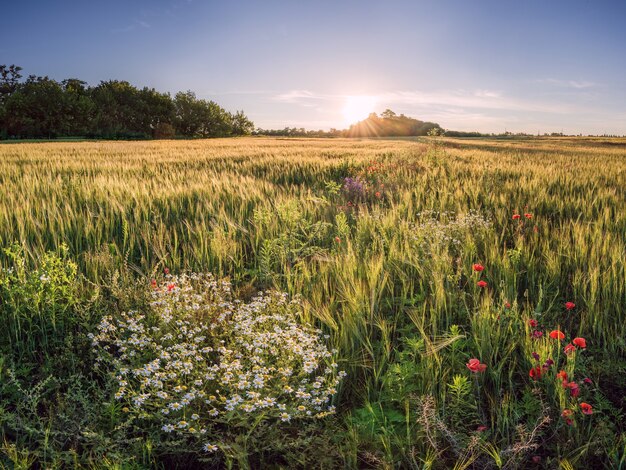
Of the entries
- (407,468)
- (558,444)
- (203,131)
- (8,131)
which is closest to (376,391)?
(407,468)

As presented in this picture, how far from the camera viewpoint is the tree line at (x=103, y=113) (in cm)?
5847

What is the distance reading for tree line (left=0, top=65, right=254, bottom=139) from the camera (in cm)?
5847

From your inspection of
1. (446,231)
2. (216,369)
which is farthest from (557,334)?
(446,231)

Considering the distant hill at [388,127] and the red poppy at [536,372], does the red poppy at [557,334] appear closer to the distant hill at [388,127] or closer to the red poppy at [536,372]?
the red poppy at [536,372]

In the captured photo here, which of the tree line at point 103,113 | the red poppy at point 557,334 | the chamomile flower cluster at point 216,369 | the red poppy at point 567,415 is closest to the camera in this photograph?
the red poppy at point 567,415

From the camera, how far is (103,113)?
234 feet

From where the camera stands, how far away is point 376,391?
6.64ft

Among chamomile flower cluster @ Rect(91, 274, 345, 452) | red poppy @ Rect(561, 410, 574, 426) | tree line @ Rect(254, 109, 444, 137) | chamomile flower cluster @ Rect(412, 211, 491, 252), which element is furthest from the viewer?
tree line @ Rect(254, 109, 444, 137)

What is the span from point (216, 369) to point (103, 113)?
8105 centimetres

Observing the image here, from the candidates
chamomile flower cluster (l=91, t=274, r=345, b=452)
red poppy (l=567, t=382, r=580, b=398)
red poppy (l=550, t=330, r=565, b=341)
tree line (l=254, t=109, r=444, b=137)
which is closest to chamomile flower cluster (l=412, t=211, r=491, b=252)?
red poppy (l=550, t=330, r=565, b=341)

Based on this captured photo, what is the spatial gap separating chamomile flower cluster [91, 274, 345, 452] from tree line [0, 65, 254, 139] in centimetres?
6292

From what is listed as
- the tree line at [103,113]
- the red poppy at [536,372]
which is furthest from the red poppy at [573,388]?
the tree line at [103,113]

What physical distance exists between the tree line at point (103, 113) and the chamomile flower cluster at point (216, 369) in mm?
62924

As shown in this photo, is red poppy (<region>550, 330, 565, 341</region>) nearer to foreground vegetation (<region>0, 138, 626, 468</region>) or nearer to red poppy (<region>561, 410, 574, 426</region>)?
foreground vegetation (<region>0, 138, 626, 468</region>)
